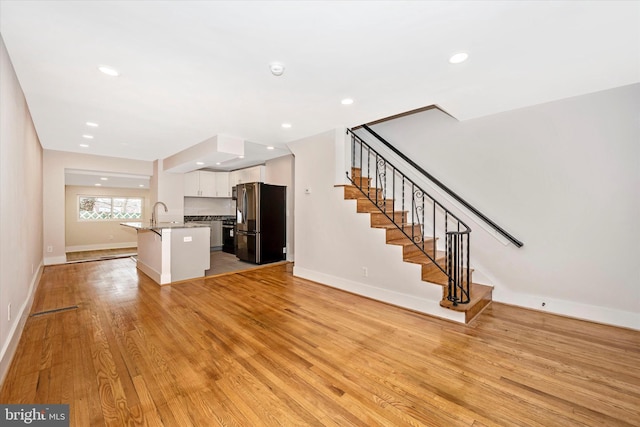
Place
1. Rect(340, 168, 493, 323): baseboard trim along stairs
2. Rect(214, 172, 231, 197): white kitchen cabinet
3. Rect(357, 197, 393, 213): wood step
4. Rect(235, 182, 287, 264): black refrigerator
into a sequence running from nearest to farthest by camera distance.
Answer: Rect(340, 168, 493, 323): baseboard trim along stairs, Rect(357, 197, 393, 213): wood step, Rect(235, 182, 287, 264): black refrigerator, Rect(214, 172, 231, 197): white kitchen cabinet

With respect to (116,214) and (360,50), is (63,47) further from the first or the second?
(116,214)

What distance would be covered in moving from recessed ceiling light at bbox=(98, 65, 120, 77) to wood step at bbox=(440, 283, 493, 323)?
4226mm

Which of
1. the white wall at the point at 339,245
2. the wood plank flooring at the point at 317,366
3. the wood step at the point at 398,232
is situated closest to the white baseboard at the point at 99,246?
the wood plank flooring at the point at 317,366

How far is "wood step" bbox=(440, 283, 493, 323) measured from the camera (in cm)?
305

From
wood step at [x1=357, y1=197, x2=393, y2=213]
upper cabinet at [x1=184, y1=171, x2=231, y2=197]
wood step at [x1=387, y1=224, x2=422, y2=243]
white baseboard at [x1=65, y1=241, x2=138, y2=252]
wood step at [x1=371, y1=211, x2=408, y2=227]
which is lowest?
white baseboard at [x1=65, y1=241, x2=138, y2=252]

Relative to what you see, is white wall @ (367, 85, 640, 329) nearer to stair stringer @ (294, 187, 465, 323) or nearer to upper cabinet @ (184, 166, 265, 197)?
stair stringer @ (294, 187, 465, 323)

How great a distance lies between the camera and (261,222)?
6000mm

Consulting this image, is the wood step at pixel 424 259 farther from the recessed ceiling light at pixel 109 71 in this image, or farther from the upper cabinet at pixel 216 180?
the upper cabinet at pixel 216 180

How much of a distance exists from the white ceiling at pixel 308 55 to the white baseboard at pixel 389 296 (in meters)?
2.48

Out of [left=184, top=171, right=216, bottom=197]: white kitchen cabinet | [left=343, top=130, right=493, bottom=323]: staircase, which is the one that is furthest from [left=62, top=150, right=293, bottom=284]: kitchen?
[left=343, top=130, right=493, bottom=323]: staircase

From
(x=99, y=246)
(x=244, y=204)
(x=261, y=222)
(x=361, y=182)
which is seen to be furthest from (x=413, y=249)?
(x=99, y=246)

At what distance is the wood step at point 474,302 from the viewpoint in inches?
120

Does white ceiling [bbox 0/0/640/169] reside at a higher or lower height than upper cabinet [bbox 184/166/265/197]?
higher

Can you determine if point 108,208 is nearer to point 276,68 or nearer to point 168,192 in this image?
point 168,192
